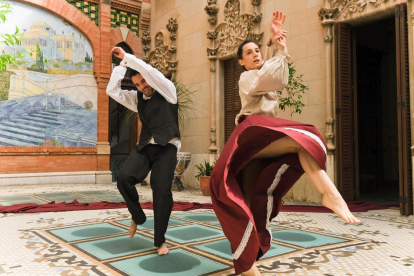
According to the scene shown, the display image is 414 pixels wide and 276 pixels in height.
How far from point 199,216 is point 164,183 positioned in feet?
6.29

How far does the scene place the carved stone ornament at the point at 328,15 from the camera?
5.89 meters

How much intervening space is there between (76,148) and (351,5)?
735 cm

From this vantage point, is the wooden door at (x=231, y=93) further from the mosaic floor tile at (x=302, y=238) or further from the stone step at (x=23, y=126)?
the stone step at (x=23, y=126)

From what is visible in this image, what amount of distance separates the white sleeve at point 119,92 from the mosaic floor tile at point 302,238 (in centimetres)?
180

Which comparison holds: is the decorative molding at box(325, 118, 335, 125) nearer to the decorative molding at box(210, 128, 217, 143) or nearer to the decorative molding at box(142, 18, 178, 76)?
the decorative molding at box(210, 128, 217, 143)

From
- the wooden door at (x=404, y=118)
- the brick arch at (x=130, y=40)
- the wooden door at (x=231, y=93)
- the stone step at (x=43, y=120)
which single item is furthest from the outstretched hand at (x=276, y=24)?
the brick arch at (x=130, y=40)

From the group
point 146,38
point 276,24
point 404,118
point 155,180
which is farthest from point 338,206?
point 146,38

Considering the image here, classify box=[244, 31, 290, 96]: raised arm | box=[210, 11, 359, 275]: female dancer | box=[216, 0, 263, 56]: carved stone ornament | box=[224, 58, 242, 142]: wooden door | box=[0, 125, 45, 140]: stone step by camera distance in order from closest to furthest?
box=[210, 11, 359, 275]: female dancer, box=[244, 31, 290, 96]: raised arm, box=[216, 0, 263, 56]: carved stone ornament, box=[224, 58, 242, 142]: wooden door, box=[0, 125, 45, 140]: stone step

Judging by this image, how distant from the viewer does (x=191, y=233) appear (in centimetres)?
364

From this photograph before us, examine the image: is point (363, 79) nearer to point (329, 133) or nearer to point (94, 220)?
point (329, 133)

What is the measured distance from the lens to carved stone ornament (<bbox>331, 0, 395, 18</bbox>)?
546 centimetres

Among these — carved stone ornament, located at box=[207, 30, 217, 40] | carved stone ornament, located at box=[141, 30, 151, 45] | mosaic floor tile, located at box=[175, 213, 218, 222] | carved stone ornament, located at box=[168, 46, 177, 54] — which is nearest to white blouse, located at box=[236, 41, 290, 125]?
mosaic floor tile, located at box=[175, 213, 218, 222]

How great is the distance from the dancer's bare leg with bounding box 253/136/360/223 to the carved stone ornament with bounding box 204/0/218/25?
6.64m

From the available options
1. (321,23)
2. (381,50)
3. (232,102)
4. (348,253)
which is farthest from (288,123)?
(381,50)
